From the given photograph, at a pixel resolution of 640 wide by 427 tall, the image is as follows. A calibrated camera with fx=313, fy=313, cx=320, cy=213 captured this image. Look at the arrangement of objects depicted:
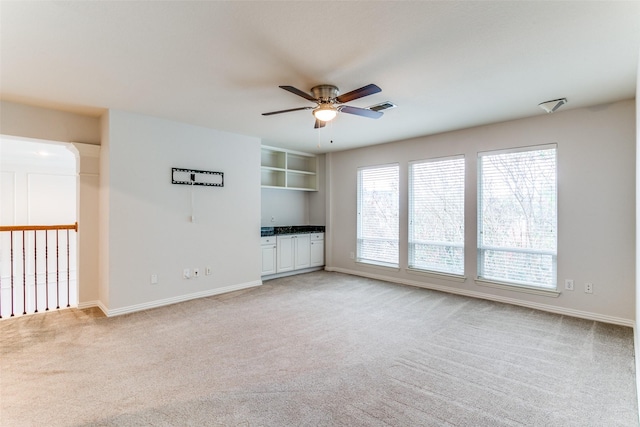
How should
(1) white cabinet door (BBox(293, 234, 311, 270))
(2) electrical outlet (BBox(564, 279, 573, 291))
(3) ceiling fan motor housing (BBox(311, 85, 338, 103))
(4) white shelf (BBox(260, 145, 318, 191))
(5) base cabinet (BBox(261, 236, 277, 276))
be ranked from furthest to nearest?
(4) white shelf (BBox(260, 145, 318, 191))
(1) white cabinet door (BBox(293, 234, 311, 270))
(5) base cabinet (BBox(261, 236, 277, 276))
(2) electrical outlet (BBox(564, 279, 573, 291))
(3) ceiling fan motor housing (BBox(311, 85, 338, 103))

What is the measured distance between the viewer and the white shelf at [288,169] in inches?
247

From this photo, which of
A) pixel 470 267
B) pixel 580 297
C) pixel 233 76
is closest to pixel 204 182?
pixel 233 76

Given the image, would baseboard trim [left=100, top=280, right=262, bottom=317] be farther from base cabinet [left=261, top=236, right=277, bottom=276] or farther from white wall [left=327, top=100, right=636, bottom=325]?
white wall [left=327, top=100, right=636, bottom=325]

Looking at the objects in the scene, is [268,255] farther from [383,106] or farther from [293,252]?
[383,106]

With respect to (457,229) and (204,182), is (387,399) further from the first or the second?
(204,182)

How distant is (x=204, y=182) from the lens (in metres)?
4.64

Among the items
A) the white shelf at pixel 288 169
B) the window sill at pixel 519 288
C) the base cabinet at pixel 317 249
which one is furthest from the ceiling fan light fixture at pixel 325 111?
the base cabinet at pixel 317 249

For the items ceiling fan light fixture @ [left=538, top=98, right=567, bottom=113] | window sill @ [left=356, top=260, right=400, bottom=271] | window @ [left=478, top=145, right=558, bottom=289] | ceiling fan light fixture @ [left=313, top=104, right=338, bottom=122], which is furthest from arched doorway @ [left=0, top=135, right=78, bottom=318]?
ceiling fan light fixture @ [left=538, top=98, right=567, bottom=113]

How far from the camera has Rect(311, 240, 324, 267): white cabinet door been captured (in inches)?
255

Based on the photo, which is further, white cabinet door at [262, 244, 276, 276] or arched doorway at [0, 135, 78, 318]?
arched doorway at [0, 135, 78, 318]

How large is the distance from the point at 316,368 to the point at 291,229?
3976 mm

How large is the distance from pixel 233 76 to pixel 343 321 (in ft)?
9.21

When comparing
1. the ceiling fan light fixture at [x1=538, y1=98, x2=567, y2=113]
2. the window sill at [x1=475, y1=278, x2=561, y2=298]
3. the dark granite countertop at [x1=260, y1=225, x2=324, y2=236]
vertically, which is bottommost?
the window sill at [x1=475, y1=278, x2=561, y2=298]

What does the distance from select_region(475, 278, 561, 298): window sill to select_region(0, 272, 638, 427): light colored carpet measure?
323 mm
